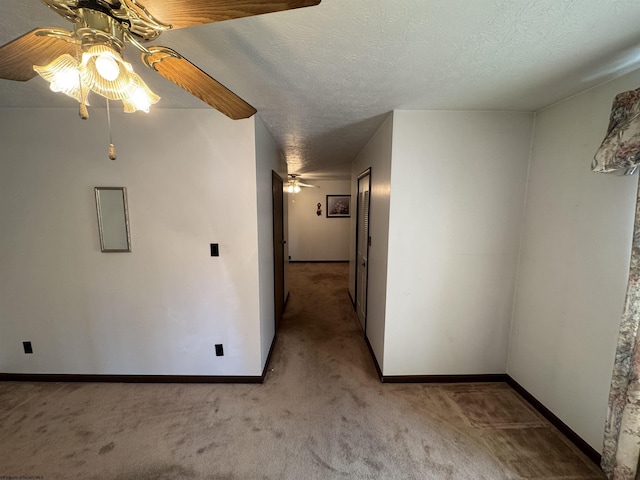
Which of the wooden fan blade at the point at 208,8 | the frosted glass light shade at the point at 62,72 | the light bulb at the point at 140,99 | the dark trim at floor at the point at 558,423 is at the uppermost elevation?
the wooden fan blade at the point at 208,8

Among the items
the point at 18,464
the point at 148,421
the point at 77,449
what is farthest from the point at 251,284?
the point at 18,464

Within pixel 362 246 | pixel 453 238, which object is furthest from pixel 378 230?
pixel 362 246

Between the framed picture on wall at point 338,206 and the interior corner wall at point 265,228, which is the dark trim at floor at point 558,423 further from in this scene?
the framed picture on wall at point 338,206

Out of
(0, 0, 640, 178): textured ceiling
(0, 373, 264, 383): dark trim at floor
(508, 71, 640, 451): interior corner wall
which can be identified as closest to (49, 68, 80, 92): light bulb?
(0, 0, 640, 178): textured ceiling

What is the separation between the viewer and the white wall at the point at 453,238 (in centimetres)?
196

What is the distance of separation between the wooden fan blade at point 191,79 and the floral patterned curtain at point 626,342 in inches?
72.2

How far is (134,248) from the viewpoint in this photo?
203 cm

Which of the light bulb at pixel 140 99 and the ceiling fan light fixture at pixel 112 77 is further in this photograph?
the light bulb at pixel 140 99

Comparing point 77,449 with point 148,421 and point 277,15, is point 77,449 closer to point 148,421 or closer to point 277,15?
point 148,421

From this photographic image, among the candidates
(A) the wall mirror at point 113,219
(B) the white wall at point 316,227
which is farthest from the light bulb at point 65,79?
(B) the white wall at point 316,227

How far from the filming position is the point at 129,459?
1502 millimetres

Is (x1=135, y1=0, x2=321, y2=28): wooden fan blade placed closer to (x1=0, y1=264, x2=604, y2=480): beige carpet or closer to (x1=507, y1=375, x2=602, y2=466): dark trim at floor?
(x1=0, y1=264, x2=604, y2=480): beige carpet

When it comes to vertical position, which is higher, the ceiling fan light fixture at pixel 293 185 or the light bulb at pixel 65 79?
the ceiling fan light fixture at pixel 293 185

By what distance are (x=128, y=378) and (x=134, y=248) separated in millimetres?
1146
